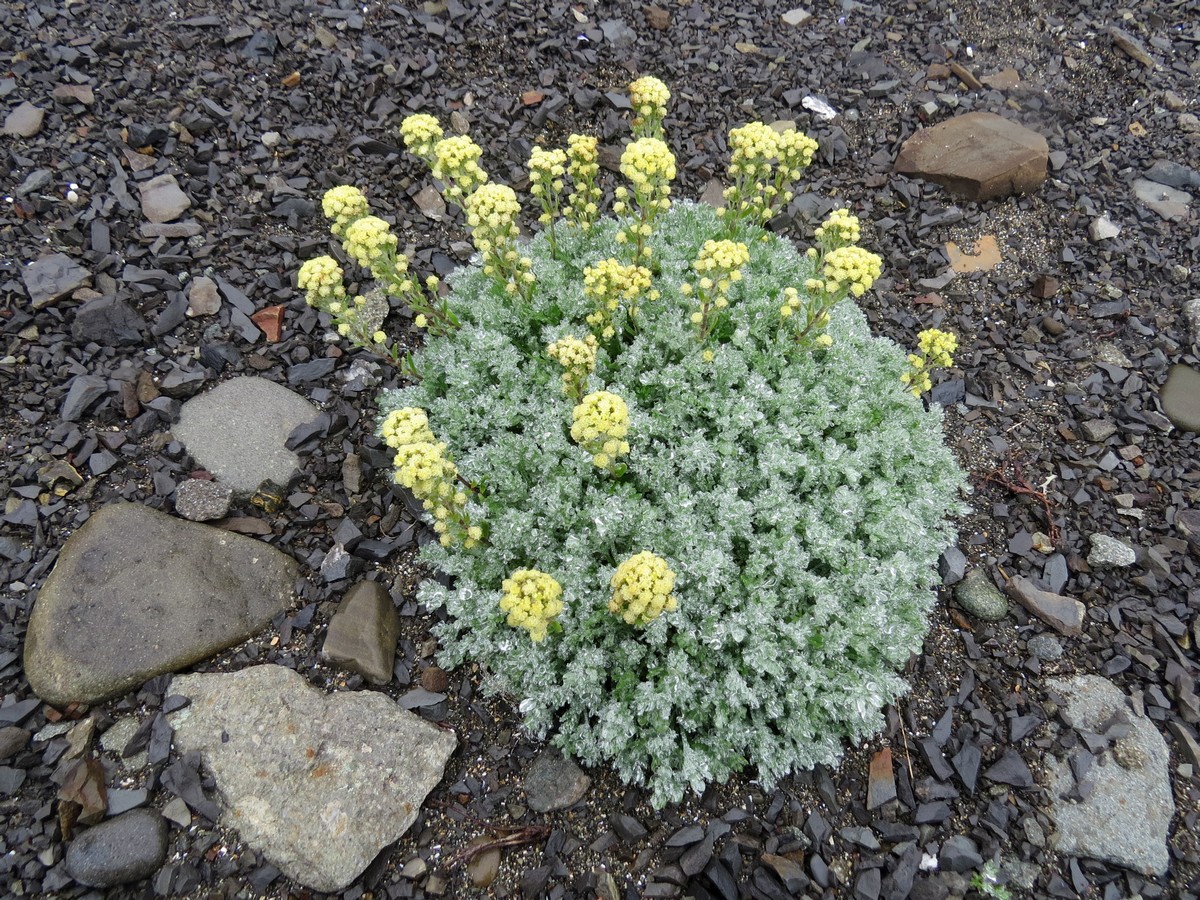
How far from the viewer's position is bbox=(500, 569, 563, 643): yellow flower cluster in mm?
3113

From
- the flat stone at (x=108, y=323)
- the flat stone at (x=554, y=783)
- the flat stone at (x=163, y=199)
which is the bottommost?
the flat stone at (x=554, y=783)

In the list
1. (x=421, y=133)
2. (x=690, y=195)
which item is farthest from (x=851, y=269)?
(x=690, y=195)

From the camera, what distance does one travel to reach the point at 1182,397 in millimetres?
5215

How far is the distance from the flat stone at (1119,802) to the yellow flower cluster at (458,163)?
14.6ft

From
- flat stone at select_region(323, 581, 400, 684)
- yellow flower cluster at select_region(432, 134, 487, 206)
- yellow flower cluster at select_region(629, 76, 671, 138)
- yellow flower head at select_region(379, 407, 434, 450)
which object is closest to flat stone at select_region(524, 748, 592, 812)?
flat stone at select_region(323, 581, 400, 684)

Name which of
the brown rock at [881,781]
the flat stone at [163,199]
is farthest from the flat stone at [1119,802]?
the flat stone at [163,199]

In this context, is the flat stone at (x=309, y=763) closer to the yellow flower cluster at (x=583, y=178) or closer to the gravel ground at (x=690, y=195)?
the gravel ground at (x=690, y=195)

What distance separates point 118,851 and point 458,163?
374cm

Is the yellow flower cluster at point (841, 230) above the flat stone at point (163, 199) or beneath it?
above

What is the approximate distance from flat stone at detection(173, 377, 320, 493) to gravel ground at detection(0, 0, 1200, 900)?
4.9 inches

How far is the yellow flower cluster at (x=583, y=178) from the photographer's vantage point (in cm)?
445

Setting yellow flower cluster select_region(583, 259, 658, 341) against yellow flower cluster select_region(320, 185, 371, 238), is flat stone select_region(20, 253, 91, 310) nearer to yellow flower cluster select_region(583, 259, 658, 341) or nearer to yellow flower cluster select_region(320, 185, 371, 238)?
yellow flower cluster select_region(320, 185, 371, 238)

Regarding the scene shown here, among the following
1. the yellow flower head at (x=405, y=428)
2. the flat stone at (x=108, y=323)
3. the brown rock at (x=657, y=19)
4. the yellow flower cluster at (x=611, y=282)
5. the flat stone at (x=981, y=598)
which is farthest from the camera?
the brown rock at (x=657, y=19)

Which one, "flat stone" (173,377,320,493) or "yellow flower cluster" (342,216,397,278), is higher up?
"yellow flower cluster" (342,216,397,278)
